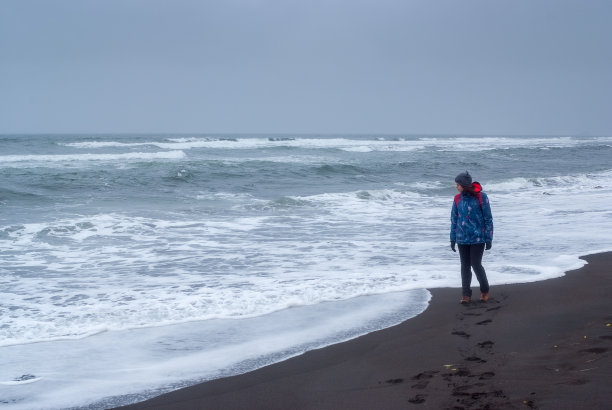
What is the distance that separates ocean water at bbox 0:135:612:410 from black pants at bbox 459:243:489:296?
18.1 inches

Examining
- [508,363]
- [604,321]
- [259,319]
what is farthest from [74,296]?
[604,321]

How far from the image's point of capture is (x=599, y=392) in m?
3.75

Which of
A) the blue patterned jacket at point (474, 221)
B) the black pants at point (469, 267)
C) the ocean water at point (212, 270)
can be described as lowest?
the ocean water at point (212, 270)

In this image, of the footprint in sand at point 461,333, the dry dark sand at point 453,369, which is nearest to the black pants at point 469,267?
the dry dark sand at point 453,369

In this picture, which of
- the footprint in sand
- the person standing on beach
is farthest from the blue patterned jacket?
the footprint in sand

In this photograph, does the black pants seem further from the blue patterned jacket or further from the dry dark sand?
the dry dark sand

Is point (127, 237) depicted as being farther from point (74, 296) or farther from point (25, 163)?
point (25, 163)

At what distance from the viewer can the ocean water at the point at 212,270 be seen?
16.3ft

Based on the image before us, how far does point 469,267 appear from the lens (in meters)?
6.59

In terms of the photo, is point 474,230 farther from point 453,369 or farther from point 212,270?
point 212,270

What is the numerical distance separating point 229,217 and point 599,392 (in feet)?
36.2

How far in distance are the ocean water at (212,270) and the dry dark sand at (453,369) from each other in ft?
1.06

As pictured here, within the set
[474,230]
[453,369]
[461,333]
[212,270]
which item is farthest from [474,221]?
[212,270]

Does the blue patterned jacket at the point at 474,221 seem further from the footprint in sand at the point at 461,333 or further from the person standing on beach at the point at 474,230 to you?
the footprint in sand at the point at 461,333
